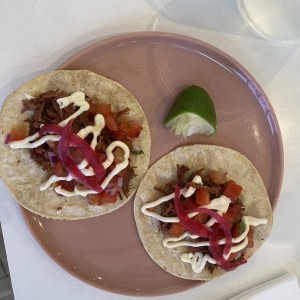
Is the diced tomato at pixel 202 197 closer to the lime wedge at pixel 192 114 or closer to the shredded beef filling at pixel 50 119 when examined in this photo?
the lime wedge at pixel 192 114

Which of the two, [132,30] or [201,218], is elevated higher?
[132,30]

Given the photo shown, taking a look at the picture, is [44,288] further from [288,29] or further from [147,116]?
[288,29]

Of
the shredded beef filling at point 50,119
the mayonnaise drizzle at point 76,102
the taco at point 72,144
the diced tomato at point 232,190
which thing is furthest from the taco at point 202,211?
the mayonnaise drizzle at point 76,102

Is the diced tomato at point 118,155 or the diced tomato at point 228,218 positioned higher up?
the diced tomato at point 118,155

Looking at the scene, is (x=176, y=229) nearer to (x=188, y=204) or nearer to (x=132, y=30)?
(x=188, y=204)

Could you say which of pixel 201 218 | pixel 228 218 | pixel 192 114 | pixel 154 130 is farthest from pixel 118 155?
pixel 228 218

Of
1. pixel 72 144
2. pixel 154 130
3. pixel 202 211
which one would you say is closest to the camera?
pixel 72 144

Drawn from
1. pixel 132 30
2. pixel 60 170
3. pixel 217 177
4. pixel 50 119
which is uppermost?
pixel 132 30

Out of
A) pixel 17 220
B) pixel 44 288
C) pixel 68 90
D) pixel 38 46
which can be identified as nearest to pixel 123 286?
pixel 44 288
